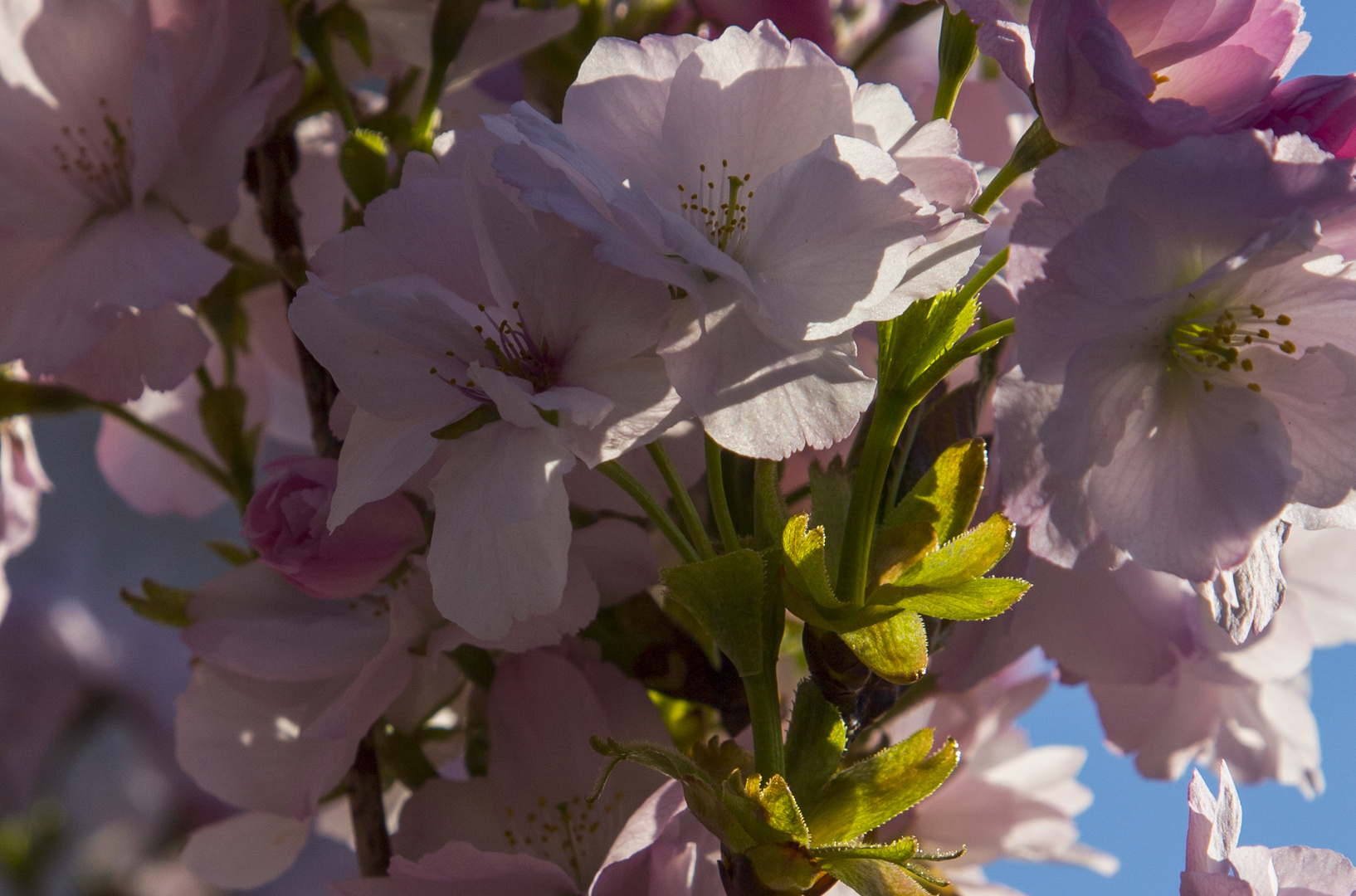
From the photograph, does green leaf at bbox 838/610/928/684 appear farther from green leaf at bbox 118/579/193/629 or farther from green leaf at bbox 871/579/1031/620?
green leaf at bbox 118/579/193/629

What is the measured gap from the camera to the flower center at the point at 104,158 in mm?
469

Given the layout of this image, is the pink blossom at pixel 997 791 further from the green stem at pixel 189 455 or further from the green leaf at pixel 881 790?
the green stem at pixel 189 455

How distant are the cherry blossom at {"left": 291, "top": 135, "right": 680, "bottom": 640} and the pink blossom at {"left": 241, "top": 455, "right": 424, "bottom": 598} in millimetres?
53

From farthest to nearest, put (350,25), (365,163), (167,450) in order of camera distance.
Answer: (167,450) < (350,25) < (365,163)

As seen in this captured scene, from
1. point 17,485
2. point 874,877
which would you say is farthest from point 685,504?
point 17,485

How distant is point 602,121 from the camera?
303 mm

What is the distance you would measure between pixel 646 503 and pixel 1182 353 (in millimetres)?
152

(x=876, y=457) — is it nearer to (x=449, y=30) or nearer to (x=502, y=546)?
(x=502, y=546)

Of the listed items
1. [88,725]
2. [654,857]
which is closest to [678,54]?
[654,857]

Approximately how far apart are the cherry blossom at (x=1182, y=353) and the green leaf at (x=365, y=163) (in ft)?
0.81

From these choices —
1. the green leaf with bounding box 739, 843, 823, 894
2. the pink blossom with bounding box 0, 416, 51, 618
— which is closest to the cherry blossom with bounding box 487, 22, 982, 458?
the green leaf with bounding box 739, 843, 823, 894

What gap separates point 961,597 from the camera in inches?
11.7

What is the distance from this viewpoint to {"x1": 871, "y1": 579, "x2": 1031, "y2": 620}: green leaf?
0.30m

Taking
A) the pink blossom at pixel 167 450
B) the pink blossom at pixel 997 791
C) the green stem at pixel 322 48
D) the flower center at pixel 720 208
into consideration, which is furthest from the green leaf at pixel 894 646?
the pink blossom at pixel 167 450
